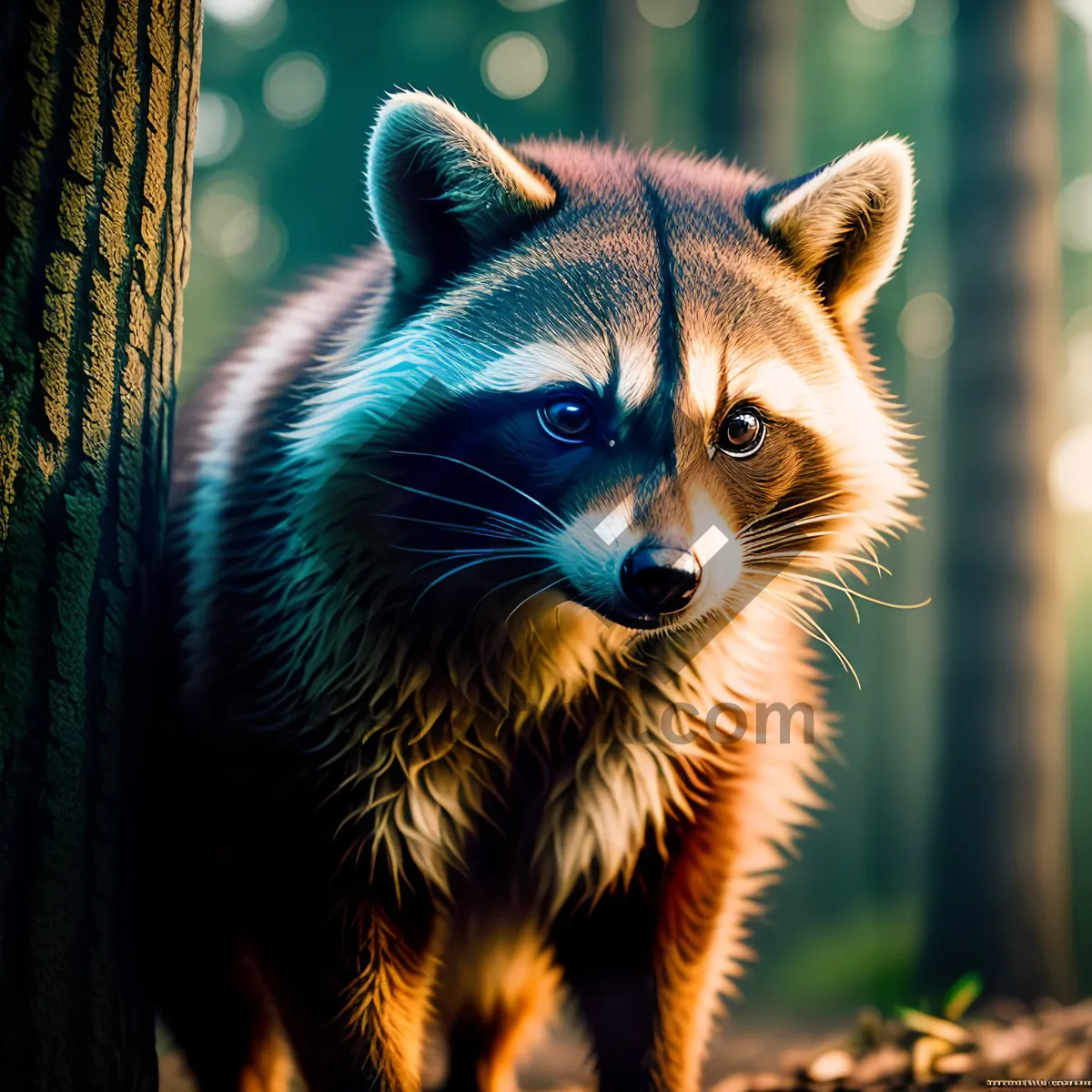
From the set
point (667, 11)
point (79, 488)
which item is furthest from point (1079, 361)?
point (79, 488)

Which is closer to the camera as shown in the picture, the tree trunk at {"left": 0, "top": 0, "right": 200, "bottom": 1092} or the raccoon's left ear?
the tree trunk at {"left": 0, "top": 0, "right": 200, "bottom": 1092}

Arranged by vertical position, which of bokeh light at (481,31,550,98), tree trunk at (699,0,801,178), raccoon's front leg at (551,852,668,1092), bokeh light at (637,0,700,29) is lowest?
raccoon's front leg at (551,852,668,1092)

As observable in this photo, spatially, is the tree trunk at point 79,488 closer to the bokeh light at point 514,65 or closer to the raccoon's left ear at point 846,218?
the bokeh light at point 514,65

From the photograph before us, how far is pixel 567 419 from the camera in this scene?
1.79 meters

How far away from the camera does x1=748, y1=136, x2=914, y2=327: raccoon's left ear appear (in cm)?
189

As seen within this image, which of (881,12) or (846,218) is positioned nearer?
(846,218)

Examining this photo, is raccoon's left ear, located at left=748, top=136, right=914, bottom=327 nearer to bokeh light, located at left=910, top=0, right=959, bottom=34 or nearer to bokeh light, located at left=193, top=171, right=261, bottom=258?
bokeh light, located at left=910, top=0, right=959, bottom=34

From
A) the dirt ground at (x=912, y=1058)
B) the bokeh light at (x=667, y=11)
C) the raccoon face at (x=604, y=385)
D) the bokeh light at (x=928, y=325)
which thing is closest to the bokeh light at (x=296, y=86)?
the raccoon face at (x=604, y=385)

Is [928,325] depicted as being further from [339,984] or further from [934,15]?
[339,984]

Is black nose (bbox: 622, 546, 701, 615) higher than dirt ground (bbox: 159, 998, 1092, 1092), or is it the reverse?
black nose (bbox: 622, 546, 701, 615)

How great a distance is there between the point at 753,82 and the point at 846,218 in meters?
1.46

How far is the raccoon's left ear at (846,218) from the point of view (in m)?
1.89

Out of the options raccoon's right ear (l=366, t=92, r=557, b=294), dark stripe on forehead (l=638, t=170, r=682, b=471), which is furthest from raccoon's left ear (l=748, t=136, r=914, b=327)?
raccoon's right ear (l=366, t=92, r=557, b=294)

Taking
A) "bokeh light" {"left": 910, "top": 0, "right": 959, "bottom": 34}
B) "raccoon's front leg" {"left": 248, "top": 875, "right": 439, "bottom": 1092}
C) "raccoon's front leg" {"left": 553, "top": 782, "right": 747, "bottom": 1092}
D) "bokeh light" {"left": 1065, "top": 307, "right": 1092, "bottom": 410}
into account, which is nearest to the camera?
"raccoon's front leg" {"left": 248, "top": 875, "right": 439, "bottom": 1092}
